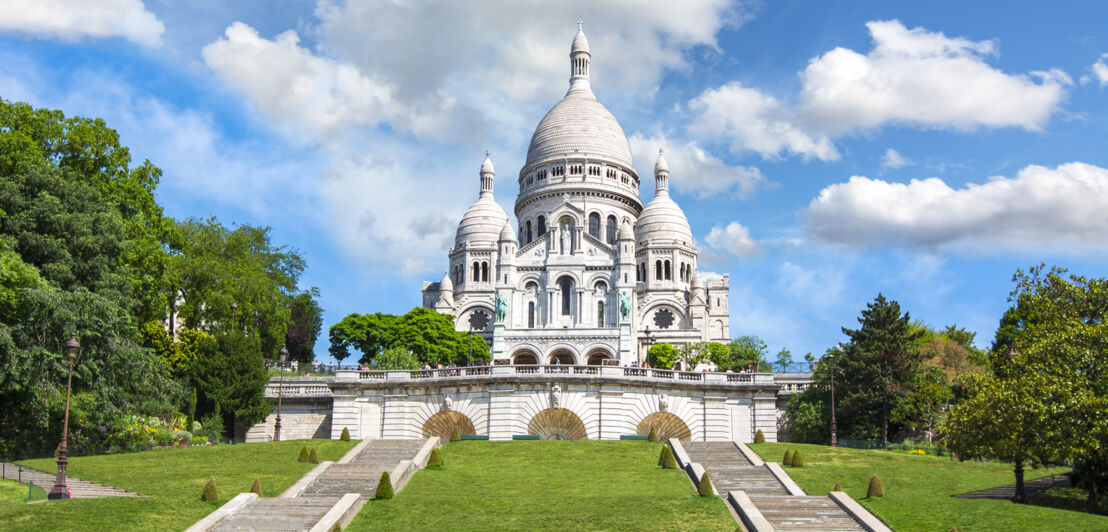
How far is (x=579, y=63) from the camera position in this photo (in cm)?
12619

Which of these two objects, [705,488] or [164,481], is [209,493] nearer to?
[164,481]

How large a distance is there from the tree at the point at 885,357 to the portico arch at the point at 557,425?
13927 mm

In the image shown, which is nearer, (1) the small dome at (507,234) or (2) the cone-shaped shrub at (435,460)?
(2) the cone-shaped shrub at (435,460)

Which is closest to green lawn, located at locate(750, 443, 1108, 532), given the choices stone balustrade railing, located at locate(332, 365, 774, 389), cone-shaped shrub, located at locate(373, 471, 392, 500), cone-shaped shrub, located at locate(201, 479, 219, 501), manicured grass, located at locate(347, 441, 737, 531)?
manicured grass, located at locate(347, 441, 737, 531)

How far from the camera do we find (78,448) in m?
38.1

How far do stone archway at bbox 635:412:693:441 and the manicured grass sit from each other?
220 inches

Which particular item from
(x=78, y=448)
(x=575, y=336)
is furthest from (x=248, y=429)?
(x=575, y=336)

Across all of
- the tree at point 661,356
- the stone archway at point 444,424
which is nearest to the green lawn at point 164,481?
the stone archway at point 444,424

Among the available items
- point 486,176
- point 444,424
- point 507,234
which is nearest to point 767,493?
point 444,424

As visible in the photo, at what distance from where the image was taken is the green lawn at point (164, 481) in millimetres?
24203

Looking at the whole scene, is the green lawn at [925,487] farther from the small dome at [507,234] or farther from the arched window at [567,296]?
the small dome at [507,234]

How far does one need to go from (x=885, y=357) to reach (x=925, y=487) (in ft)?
59.1

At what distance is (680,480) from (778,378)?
1215 inches

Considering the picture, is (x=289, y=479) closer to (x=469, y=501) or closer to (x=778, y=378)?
(x=469, y=501)
